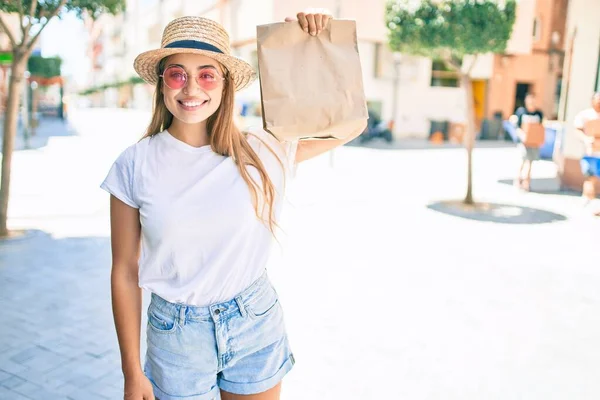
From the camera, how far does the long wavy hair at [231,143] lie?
A: 5.40 ft

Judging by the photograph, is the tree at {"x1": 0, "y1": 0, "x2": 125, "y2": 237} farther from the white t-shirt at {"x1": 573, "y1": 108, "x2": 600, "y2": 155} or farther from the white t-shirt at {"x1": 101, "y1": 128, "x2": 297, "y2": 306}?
the white t-shirt at {"x1": 573, "y1": 108, "x2": 600, "y2": 155}

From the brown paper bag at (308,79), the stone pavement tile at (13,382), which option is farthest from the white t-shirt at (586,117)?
the stone pavement tile at (13,382)

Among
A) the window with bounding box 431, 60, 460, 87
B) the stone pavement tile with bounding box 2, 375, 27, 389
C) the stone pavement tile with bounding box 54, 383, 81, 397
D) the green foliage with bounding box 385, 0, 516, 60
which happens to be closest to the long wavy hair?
the stone pavement tile with bounding box 54, 383, 81, 397

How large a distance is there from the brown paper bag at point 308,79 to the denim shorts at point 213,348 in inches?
20.1

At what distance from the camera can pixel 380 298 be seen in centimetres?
459

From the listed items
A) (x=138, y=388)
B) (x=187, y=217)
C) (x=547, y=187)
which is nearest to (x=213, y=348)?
(x=138, y=388)

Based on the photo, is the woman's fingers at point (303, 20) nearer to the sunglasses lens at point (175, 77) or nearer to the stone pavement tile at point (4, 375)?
the sunglasses lens at point (175, 77)

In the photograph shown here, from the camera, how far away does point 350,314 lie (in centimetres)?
424

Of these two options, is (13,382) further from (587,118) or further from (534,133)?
(534,133)

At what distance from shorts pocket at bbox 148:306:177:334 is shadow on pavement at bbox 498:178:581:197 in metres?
9.86

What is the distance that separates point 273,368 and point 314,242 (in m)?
4.58

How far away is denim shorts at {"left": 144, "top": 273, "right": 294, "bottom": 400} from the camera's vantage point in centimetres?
158

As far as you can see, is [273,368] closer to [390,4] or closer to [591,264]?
[591,264]

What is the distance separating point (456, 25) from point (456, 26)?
15 millimetres
